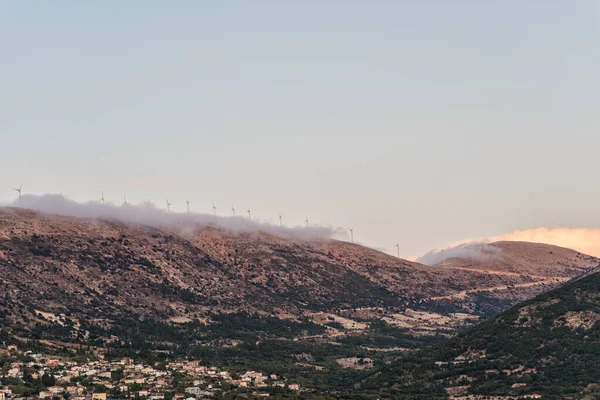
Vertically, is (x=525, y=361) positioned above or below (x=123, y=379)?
above

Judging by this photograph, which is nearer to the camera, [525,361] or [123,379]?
[123,379]

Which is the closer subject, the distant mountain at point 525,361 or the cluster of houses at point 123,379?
the cluster of houses at point 123,379

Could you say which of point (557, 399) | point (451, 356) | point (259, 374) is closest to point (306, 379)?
point (259, 374)

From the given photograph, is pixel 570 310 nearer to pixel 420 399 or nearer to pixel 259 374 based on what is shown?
pixel 420 399

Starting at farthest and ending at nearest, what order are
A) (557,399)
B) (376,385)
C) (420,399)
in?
(376,385)
(420,399)
(557,399)

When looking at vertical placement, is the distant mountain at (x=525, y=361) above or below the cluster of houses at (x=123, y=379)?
above
